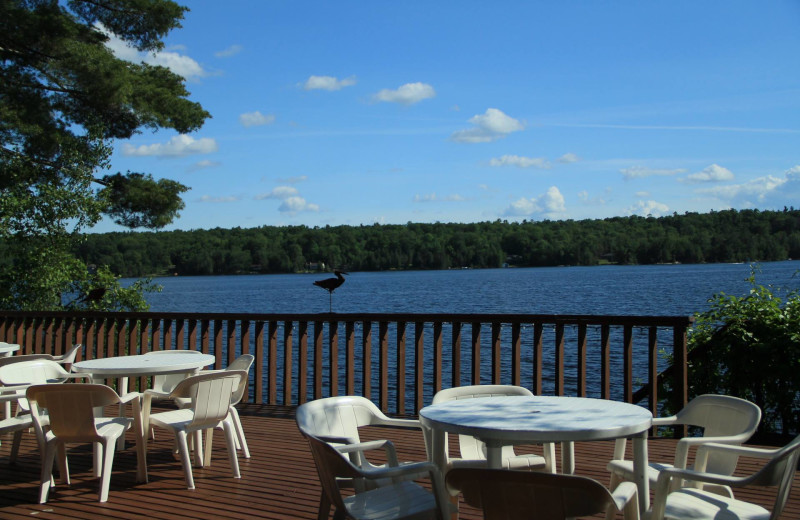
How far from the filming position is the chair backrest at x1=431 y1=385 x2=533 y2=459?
3.74 metres

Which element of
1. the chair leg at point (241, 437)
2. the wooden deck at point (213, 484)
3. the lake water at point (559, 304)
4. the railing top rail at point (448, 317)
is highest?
the railing top rail at point (448, 317)

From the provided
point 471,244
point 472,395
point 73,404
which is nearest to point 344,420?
point 472,395

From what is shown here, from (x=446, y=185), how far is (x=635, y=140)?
661 inches

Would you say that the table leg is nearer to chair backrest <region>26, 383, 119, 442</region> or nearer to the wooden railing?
the wooden railing

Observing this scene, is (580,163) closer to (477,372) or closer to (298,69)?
(298,69)

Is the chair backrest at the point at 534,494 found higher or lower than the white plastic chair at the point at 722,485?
higher

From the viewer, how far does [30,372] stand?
4977 millimetres

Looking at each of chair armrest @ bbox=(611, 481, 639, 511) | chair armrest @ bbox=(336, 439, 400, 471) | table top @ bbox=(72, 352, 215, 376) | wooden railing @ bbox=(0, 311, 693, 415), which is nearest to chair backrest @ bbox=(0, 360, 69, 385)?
table top @ bbox=(72, 352, 215, 376)

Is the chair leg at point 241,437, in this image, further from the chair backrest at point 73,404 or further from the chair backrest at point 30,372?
the chair backrest at point 30,372

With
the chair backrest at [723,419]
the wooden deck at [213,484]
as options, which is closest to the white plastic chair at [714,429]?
the chair backrest at [723,419]

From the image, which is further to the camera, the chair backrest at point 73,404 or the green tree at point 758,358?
the green tree at point 758,358

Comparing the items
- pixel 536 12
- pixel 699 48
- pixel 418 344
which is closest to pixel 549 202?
pixel 699 48

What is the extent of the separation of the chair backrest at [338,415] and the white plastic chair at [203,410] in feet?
3.66

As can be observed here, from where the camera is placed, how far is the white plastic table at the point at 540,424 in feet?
9.36
